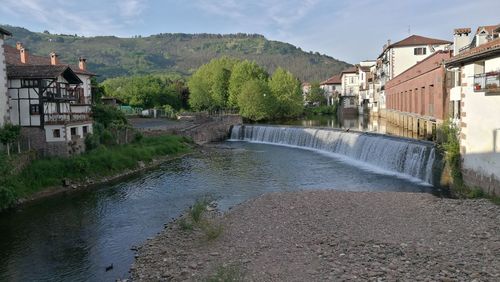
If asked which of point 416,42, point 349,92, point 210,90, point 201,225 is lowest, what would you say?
point 201,225

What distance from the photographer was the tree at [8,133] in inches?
871

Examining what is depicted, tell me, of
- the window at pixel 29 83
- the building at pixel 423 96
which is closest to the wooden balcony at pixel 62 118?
the window at pixel 29 83

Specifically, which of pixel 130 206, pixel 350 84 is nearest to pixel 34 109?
pixel 130 206

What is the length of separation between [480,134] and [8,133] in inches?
872

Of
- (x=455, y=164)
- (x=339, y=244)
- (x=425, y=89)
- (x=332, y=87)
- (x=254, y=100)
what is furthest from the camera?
(x=332, y=87)

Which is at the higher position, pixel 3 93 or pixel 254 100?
pixel 254 100

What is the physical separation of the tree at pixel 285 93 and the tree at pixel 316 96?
30.0 meters

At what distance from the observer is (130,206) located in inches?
738

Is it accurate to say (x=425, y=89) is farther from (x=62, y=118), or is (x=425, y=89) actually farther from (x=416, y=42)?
(x=62, y=118)

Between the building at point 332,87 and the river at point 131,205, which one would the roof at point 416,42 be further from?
the building at point 332,87

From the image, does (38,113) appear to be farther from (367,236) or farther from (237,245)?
(367,236)

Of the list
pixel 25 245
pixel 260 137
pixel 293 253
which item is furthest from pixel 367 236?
pixel 260 137

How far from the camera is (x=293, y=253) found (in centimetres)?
1095

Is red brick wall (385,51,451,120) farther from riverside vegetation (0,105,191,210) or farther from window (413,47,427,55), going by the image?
riverside vegetation (0,105,191,210)
